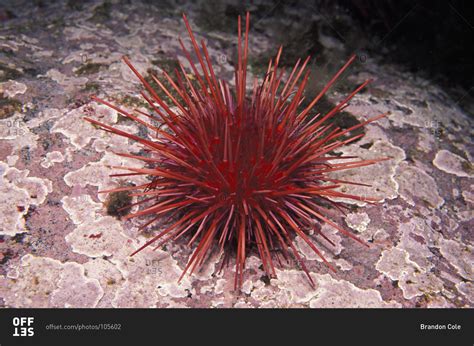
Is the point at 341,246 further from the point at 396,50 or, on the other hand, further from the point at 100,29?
the point at 100,29

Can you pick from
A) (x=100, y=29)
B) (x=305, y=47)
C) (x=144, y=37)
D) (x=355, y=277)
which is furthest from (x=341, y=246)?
(x=100, y=29)
